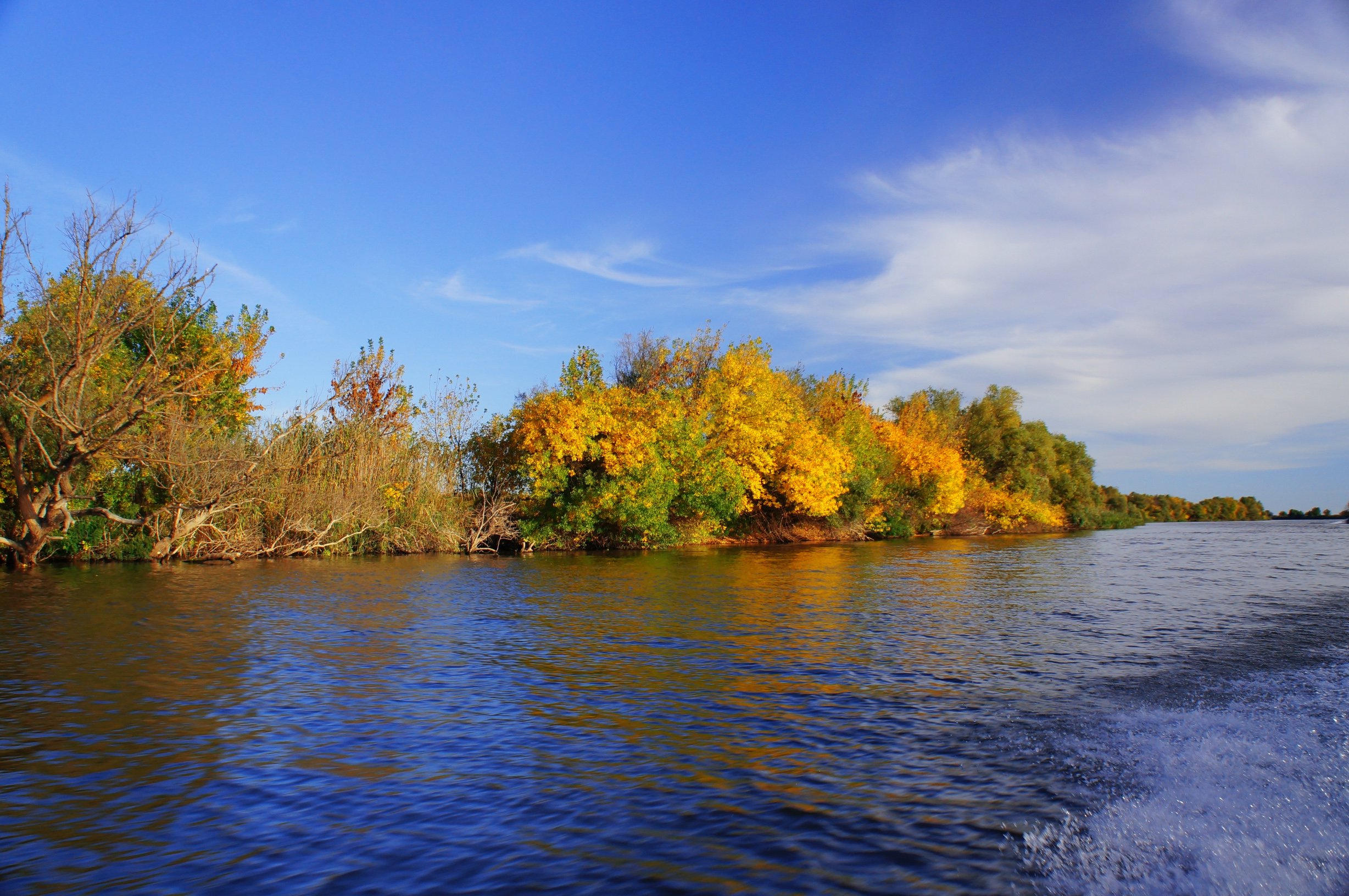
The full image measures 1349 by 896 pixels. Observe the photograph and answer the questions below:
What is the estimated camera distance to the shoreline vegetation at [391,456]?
75.3 feet

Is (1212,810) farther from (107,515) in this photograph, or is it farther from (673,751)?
(107,515)

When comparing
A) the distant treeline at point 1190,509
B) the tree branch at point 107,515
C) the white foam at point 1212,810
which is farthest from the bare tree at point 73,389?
the distant treeline at point 1190,509

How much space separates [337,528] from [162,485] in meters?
7.06

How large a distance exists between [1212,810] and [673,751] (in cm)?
407

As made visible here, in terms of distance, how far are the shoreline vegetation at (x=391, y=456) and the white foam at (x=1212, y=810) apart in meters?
23.7

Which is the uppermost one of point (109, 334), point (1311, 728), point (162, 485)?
point (109, 334)

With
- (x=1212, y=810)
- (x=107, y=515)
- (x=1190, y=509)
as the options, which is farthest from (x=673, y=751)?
(x=1190, y=509)

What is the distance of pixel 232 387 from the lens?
3356 cm

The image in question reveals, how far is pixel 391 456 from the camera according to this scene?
109 feet

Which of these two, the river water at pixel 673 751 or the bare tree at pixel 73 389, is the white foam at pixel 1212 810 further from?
the bare tree at pixel 73 389

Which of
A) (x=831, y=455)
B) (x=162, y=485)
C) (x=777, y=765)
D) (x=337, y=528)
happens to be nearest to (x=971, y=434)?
(x=831, y=455)

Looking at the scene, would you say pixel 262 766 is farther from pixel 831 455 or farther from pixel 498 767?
pixel 831 455

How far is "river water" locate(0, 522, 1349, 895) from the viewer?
4.66 meters

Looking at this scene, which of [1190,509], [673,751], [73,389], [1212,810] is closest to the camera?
[1212,810]
